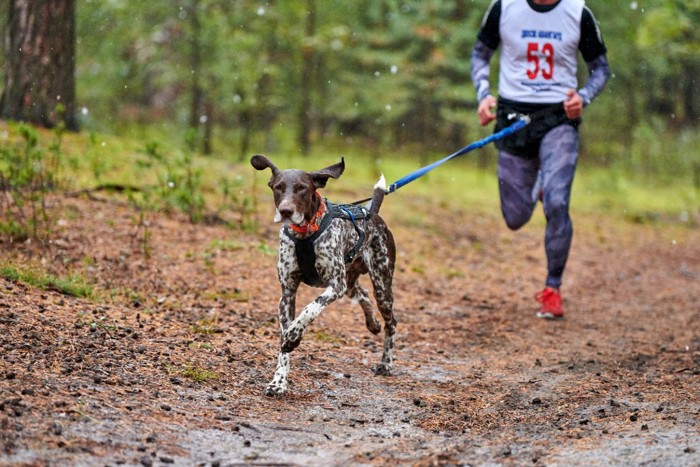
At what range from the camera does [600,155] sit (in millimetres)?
31281

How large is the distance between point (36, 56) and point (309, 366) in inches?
284

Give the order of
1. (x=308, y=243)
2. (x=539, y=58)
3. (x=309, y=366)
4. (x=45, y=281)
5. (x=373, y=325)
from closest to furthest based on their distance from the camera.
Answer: (x=308, y=243) < (x=309, y=366) < (x=373, y=325) < (x=45, y=281) < (x=539, y=58)

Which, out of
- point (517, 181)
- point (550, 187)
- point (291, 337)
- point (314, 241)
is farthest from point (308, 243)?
point (517, 181)

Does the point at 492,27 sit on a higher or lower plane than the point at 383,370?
higher

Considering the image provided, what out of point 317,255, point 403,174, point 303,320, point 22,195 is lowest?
point 303,320

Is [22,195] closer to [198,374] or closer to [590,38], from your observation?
[198,374]

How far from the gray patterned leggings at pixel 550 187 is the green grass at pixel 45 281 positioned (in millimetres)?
3977

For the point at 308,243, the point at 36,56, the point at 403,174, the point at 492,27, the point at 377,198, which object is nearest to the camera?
the point at 308,243

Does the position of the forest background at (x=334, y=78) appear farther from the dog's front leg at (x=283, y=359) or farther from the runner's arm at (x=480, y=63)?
the dog's front leg at (x=283, y=359)

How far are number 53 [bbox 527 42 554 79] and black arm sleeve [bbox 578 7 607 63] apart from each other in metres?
0.33

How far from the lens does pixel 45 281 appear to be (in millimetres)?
6828

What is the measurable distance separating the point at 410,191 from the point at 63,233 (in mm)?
9452

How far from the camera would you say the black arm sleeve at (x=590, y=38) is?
8.25m

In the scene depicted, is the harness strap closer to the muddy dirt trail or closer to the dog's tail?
the dog's tail
